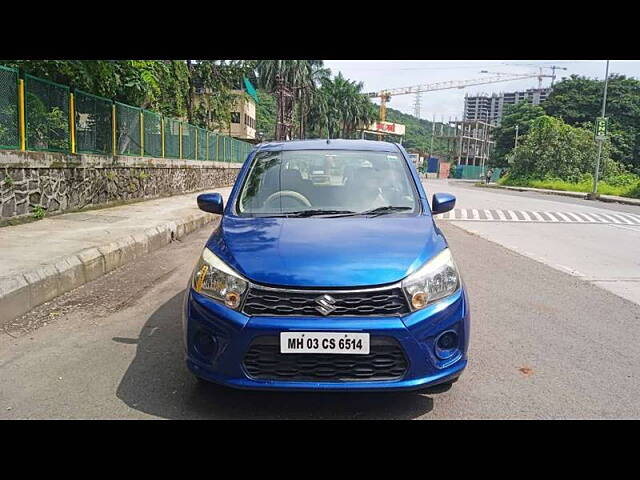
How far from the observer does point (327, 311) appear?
288cm

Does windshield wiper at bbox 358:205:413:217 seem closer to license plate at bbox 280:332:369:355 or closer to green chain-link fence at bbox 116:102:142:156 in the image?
license plate at bbox 280:332:369:355

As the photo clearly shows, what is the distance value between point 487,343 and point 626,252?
6.58 meters

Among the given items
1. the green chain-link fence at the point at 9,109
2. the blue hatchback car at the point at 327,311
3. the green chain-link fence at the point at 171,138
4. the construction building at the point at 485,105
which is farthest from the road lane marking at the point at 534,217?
the construction building at the point at 485,105

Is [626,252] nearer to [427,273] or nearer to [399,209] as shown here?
[399,209]

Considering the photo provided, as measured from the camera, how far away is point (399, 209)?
4.10 meters

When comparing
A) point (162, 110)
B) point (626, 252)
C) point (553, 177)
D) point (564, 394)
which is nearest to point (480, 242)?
point (626, 252)

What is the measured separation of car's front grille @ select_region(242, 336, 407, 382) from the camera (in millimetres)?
2877

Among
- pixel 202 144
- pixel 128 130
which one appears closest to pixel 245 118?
pixel 202 144

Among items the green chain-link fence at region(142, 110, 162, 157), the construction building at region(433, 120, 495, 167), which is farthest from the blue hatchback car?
the construction building at region(433, 120, 495, 167)

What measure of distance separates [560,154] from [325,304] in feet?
150

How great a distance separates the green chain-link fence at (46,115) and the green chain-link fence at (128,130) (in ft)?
8.38

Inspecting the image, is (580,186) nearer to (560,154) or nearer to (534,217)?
(560,154)

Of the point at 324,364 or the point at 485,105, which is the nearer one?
the point at 324,364

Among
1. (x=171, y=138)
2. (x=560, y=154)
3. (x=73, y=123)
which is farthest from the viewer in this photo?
(x=560, y=154)
